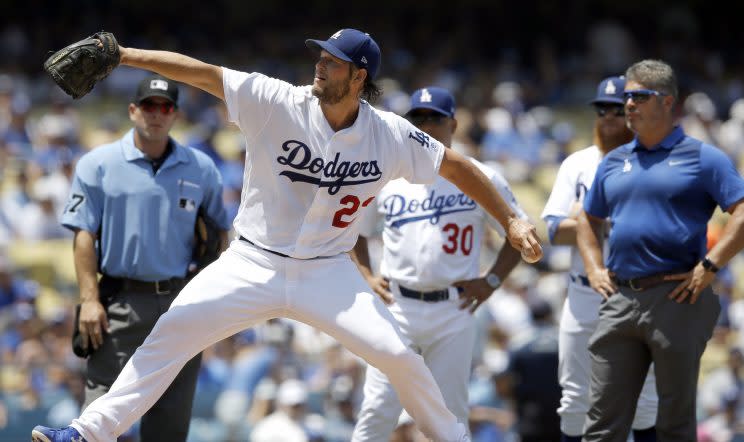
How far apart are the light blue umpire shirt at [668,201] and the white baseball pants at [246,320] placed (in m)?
1.26

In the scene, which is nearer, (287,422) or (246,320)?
(246,320)

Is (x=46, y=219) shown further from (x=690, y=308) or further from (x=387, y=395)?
(x=690, y=308)

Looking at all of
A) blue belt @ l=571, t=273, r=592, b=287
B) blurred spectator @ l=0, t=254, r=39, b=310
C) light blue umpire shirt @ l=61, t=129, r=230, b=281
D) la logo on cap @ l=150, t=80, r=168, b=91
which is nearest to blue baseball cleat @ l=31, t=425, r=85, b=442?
light blue umpire shirt @ l=61, t=129, r=230, b=281

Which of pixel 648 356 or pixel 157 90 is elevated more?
pixel 157 90

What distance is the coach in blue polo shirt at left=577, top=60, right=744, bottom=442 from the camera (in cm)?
574

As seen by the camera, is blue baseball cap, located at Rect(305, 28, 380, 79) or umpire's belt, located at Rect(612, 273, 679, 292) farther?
umpire's belt, located at Rect(612, 273, 679, 292)

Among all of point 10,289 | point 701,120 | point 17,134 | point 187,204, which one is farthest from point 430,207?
point 701,120

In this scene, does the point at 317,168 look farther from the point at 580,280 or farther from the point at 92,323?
the point at 580,280

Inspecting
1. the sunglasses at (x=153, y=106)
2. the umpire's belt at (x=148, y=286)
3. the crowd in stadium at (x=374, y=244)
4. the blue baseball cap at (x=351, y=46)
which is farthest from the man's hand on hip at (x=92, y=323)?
the crowd in stadium at (x=374, y=244)

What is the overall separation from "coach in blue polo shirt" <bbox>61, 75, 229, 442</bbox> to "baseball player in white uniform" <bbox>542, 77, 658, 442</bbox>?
2.05m

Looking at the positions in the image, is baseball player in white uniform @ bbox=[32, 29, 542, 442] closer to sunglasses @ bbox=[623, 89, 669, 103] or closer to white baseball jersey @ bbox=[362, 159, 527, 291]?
sunglasses @ bbox=[623, 89, 669, 103]

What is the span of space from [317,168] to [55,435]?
1.61m

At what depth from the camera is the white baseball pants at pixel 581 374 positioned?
671cm

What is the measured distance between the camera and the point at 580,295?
6785mm
